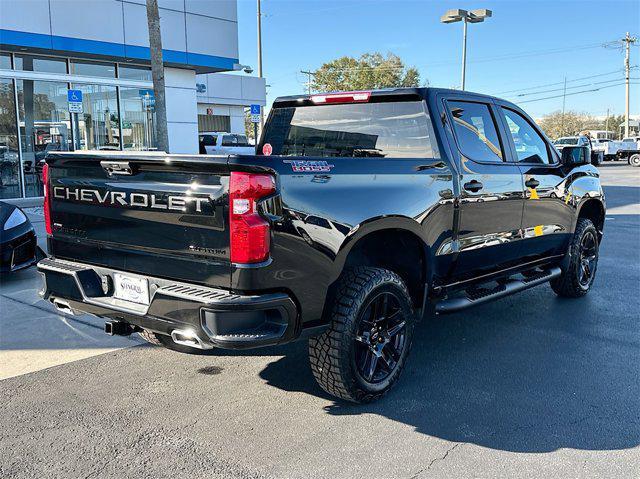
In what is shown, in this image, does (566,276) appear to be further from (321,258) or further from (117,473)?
(117,473)

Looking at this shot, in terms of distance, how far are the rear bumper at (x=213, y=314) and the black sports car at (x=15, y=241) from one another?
3.62 metres

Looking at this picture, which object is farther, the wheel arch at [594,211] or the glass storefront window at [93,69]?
the glass storefront window at [93,69]

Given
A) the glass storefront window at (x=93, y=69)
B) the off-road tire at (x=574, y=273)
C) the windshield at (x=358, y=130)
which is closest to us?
the windshield at (x=358, y=130)

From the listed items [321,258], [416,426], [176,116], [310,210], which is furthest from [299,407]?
[176,116]

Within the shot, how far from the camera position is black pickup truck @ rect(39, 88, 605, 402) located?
10.4ft

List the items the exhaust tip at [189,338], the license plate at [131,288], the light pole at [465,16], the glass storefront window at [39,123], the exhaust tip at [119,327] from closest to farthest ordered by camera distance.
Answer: the exhaust tip at [189,338] < the license plate at [131,288] < the exhaust tip at [119,327] < the glass storefront window at [39,123] < the light pole at [465,16]

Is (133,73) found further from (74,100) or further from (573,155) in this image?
(573,155)

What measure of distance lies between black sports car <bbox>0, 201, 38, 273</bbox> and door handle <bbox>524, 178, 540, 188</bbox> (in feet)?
17.4

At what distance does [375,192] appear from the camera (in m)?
3.75

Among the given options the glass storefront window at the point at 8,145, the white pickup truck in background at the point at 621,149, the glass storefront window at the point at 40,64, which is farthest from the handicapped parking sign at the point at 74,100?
the white pickup truck in background at the point at 621,149

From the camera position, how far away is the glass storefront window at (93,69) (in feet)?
49.1

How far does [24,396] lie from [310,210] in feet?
7.58

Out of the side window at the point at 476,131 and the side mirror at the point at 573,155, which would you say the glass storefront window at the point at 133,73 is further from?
the side window at the point at 476,131

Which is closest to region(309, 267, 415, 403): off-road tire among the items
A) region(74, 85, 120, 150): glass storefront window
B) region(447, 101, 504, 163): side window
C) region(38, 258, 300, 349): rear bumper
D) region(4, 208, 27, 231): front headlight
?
region(38, 258, 300, 349): rear bumper
